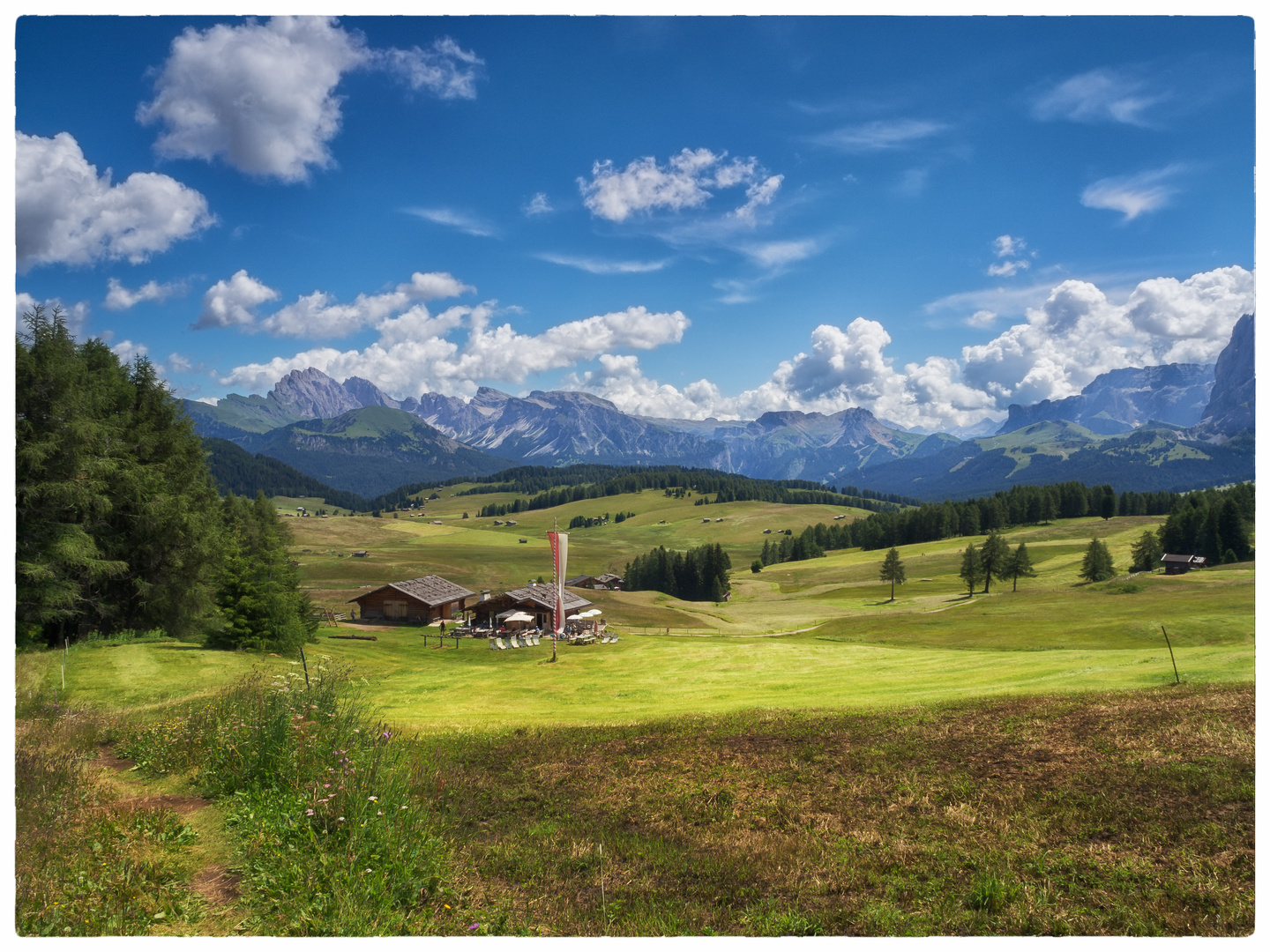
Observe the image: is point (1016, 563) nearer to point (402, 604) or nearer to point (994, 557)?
point (994, 557)

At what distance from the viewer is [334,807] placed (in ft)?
24.7

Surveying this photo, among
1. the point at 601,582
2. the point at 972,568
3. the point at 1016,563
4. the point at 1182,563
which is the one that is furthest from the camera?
the point at 601,582

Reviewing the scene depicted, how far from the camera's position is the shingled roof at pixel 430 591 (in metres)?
82.4

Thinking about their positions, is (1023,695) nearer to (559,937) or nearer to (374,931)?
(559,937)

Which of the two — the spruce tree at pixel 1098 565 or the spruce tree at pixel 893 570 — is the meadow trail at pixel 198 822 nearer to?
the spruce tree at pixel 893 570

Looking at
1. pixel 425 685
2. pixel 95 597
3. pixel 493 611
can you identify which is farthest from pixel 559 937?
pixel 493 611

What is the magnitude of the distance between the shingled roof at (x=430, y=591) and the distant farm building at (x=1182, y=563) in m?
99.2

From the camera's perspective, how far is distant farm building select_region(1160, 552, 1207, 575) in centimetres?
8940

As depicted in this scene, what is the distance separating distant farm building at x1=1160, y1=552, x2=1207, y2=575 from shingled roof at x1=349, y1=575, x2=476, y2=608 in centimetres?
9915

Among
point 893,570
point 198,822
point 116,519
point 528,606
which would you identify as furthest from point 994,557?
point 198,822

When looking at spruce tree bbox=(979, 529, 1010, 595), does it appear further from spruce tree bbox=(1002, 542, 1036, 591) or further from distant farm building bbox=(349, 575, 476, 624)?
distant farm building bbox=(349, 575, 476, 624)

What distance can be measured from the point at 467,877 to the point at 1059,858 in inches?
250

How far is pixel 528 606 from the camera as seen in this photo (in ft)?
239

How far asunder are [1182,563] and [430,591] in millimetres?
104684
